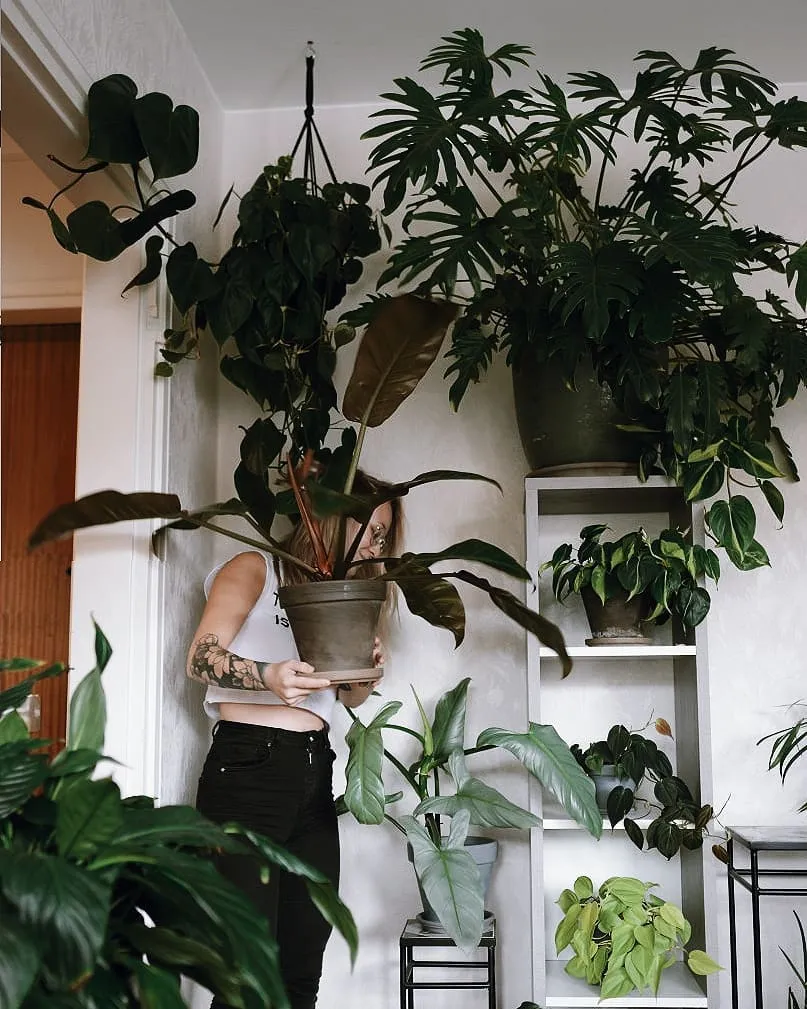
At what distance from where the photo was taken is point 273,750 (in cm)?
231

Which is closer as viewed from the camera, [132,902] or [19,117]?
[132,902]

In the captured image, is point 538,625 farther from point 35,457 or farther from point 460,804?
point 35,457

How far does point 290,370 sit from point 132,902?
5.70 feet

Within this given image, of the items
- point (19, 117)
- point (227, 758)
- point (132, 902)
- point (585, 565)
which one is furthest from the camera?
point (585, 565)

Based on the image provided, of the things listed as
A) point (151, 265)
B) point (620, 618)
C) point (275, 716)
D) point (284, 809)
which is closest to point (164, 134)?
point (151, 265)

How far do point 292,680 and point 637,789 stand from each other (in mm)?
1175

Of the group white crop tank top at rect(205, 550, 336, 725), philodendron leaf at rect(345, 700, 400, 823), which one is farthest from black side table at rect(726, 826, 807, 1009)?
white crop tank top at rect(205, 550, 336, 725)

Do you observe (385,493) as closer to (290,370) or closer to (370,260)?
(290,370)

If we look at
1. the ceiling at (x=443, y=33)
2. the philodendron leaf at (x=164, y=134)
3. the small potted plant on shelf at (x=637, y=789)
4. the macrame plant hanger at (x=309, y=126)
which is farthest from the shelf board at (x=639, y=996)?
the ceiling at (x=443, y=33)

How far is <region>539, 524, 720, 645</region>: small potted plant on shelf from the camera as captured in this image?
255 cm

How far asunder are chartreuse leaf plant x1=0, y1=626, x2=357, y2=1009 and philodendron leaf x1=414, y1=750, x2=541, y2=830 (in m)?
1.32

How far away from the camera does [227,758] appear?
2318 millimetres

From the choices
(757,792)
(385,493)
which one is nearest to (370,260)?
(385,493)

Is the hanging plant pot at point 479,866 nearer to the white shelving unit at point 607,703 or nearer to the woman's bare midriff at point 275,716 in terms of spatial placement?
the white shelving unit at point 607,703
